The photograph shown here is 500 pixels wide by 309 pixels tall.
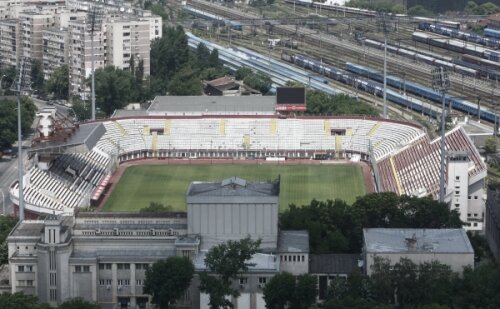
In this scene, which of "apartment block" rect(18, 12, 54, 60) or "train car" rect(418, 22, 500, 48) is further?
"train car" rect(418, 22, 500, 48)

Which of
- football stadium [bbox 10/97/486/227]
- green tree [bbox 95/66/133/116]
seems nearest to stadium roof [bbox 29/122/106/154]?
football stadium [bbox 10/97/486/227]

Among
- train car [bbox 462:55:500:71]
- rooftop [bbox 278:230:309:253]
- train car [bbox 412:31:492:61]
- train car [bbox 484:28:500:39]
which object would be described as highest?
Answer: train car [bbox 484:28:500:39]

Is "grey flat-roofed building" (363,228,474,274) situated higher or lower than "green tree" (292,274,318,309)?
higher

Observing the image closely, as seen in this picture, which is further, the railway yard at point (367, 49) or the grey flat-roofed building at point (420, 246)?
the railway yard at point (367, 49)

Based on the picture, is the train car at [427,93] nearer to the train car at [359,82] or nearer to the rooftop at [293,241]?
the train car at [359,82]

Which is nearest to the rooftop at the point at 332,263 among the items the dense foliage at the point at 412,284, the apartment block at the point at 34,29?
the dense foliage at the point at 412,284

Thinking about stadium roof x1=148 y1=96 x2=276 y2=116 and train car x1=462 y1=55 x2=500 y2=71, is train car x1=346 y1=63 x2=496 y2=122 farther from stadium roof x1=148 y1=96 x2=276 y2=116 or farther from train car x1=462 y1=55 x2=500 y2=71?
stadium roof x1=148 y1=96 x2=276 y2=116

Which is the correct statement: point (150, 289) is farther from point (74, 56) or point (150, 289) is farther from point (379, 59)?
point (379, 59)
